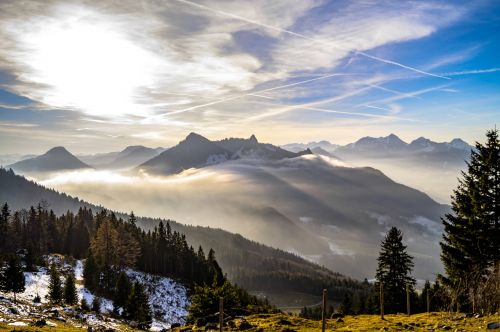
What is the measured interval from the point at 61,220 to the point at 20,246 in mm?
29197

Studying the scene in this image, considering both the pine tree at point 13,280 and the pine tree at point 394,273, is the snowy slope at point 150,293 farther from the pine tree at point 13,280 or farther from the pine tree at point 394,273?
the pine tree at point 394,273

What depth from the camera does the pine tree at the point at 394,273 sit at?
66438 mm

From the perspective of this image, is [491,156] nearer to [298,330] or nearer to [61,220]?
[298,330]

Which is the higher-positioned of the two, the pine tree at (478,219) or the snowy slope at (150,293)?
the pine tree at (478,219)

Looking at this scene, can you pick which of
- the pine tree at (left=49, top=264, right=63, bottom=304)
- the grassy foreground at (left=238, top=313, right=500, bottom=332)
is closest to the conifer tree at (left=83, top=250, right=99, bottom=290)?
the pine tree at (left=49, top=264, right=63, bottom=304)

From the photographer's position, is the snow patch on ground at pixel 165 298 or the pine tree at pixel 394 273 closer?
the pine tree at pixel 394 273

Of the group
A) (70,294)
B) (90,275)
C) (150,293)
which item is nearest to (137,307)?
(70,294)

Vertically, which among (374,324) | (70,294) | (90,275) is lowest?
(70,294)

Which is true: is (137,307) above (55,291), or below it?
below

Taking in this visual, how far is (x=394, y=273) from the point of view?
67312 mm

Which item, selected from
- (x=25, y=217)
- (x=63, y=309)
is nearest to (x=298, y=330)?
(x=63, y=309)

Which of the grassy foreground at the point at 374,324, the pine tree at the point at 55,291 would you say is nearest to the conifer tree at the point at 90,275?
the pine tree at the point at 55,291

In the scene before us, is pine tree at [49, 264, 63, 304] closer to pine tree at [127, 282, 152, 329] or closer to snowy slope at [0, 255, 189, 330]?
snowy slope at [0, 255, 189, 330]

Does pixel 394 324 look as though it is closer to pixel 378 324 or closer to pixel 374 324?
pixel 378 324
